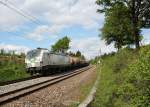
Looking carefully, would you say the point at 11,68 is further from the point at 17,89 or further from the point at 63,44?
the point at 63,44

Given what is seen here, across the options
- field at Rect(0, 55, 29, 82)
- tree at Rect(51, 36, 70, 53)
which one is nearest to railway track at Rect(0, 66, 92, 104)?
field at Rect(0, 55, 29, 82)

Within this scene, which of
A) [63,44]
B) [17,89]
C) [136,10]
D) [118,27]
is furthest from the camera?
[63,44]

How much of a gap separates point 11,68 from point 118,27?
20.6 metres

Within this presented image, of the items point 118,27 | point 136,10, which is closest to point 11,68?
point 136,10

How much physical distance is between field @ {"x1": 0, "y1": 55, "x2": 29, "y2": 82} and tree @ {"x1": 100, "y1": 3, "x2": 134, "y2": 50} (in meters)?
10.9

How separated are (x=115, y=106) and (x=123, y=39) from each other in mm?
57021

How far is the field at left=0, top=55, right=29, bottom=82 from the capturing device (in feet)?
117

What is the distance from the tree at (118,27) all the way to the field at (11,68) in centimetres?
1094

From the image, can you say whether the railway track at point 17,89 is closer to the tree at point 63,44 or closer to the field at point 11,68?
the field at point 11,68

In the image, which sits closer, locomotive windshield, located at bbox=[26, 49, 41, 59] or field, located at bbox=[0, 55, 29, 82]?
field, located at bbox=[0, 55, 29, 82]

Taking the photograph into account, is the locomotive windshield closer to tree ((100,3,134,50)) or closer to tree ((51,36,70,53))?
tree ((100,3,134,50))

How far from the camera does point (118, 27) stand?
54.9m

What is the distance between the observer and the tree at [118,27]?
122 ft

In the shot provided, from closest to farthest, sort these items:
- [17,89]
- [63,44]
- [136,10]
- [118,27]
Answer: [17,89] < [136,10] < [118,27] < [63,44]
